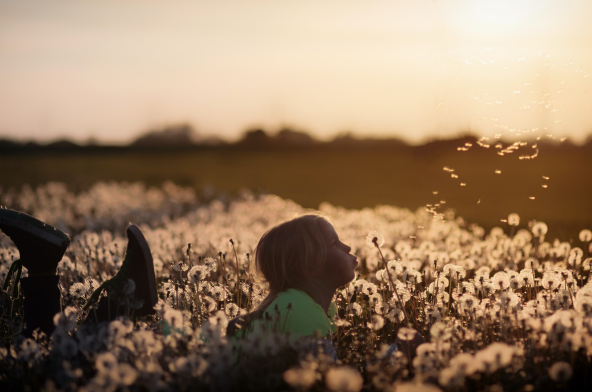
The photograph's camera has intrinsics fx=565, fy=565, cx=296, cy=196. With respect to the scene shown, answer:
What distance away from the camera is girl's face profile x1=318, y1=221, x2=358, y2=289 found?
13.0 ft

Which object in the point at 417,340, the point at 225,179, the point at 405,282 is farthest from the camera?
the point at 225,179

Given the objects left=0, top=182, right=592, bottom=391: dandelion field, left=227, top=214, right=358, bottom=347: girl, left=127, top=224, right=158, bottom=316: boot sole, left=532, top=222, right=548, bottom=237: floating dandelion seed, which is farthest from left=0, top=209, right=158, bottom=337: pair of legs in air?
left=532, top=222, right=548, bottom=237: floating dandelion seed

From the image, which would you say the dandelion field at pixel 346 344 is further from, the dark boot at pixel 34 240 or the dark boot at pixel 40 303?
the dark boot at pixel 34 240

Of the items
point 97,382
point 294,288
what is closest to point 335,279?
point 294,288

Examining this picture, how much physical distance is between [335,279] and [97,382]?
1.90 m

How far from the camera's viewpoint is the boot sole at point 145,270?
159 inches

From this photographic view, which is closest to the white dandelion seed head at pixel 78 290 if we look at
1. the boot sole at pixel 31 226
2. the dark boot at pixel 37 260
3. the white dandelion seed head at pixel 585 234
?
the dark boot at pixel 37 260

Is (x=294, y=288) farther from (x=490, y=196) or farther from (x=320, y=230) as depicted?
(x=490, y=196)

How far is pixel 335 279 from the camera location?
158 inches

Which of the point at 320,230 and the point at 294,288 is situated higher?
the point at 320,230

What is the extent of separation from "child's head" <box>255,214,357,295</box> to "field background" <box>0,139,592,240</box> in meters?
1.89

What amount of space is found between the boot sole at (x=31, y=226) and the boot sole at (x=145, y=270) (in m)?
0.53

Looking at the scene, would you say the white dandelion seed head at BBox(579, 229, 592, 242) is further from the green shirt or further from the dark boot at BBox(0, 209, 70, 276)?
the dark boot at BBox(0, 209, 70, 276)

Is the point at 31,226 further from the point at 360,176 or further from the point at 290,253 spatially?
the point at 360,176
